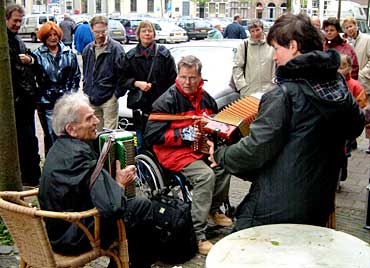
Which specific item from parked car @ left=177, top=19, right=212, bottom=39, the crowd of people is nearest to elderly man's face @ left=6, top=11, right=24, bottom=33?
the crowd of people

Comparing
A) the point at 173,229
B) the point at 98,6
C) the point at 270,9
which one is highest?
the point at 98,6

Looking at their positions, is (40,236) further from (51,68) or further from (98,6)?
(98,6)

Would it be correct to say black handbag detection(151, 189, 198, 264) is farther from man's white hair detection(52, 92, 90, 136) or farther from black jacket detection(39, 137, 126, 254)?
man's white hair detection(52, 92, 90, 136)

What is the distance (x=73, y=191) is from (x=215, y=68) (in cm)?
524

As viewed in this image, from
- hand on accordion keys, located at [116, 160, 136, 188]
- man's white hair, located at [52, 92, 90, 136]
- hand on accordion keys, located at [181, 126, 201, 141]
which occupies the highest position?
man's white hair, located at [52, 92, 90, 136]

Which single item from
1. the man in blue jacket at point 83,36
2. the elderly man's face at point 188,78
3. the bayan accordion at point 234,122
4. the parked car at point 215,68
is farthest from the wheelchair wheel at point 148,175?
the man in blue jacket at point 83,36

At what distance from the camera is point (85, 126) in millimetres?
3416

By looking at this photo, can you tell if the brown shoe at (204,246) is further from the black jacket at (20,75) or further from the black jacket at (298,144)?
the black jacket at (20,75)

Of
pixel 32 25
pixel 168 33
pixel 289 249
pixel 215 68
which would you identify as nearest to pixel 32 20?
pixel 32 25

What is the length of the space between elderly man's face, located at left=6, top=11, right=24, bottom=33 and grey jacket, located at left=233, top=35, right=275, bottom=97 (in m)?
2.59

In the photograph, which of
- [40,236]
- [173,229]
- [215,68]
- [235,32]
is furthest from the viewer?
[235,32]

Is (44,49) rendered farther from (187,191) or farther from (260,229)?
(260,229)

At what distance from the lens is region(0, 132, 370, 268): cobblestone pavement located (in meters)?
4.29

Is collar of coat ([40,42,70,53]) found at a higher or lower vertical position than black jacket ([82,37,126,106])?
higher
